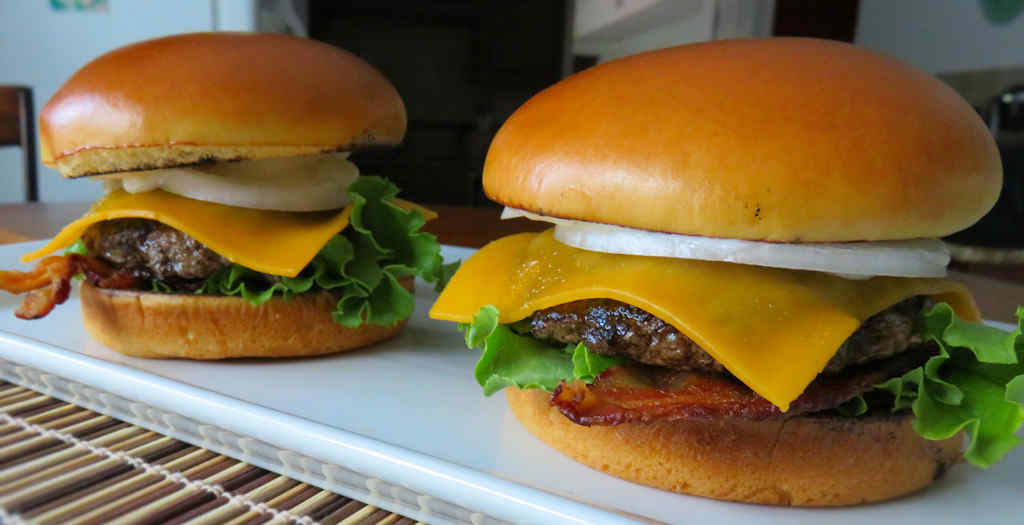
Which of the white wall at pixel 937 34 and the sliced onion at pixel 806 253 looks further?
the white wall at pixel 937 34

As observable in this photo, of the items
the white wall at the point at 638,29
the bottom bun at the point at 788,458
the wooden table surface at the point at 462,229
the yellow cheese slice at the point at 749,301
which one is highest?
the white wall at the point at 638,29

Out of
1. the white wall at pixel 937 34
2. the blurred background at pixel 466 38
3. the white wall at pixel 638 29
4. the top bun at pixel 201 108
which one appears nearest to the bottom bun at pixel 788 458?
the top bun at pixel 201 108

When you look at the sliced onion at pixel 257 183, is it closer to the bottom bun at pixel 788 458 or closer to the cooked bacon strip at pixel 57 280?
the cooked bacon strip at pixel 57 280

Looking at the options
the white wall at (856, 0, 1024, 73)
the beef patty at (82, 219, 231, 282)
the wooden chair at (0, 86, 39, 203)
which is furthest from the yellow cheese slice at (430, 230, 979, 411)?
the white wall at (856, 0, 1024, 73)

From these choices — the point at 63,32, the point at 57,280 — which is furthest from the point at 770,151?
the point at 63,32

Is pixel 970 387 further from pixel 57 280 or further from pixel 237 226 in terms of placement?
pixel 57 280

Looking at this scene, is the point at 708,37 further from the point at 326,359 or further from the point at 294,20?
the point at 326,359
